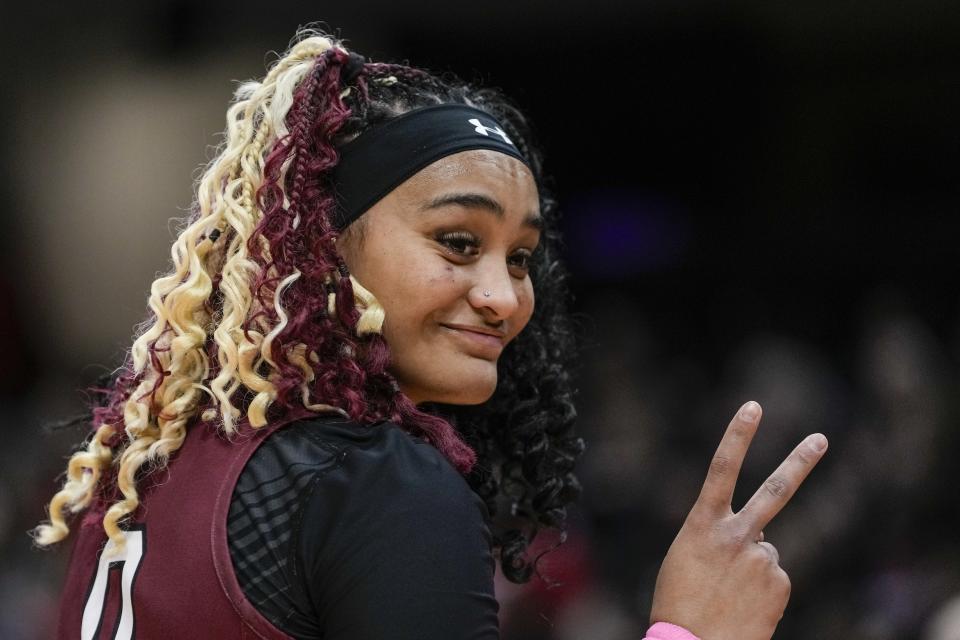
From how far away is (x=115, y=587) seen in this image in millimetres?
1752

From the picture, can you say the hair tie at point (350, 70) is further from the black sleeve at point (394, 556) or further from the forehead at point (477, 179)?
the black sleeve at point (394, 556)

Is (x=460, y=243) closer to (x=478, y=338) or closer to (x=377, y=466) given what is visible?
(x=478, y=338)

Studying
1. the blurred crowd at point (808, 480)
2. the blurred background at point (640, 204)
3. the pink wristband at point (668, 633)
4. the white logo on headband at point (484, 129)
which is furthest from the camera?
the blurred background at point (640, 204)

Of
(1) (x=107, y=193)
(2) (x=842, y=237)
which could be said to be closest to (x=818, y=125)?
(2) (x=842, y=237)

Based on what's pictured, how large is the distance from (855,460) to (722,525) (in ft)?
13.9

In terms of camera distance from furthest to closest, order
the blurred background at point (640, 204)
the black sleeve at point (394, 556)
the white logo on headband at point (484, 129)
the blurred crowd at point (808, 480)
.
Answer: the blurred background at point (640, 204) < the blurred crowd at point (808, 480) < the white logo on headband at point (484, 129) < the black sleeve at point (394, 556)

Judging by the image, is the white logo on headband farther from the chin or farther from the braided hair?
the chin

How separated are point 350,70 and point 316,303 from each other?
48 centimetres

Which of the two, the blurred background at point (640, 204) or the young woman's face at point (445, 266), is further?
the blurred background at point (640, 204)

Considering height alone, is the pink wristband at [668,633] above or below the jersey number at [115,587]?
above

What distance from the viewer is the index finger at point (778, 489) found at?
173 cm

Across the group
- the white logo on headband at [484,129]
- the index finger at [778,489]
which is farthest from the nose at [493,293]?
the index finger at [778,489]

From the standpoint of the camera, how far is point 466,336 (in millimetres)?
1962

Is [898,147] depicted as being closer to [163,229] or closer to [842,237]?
[842,237]
